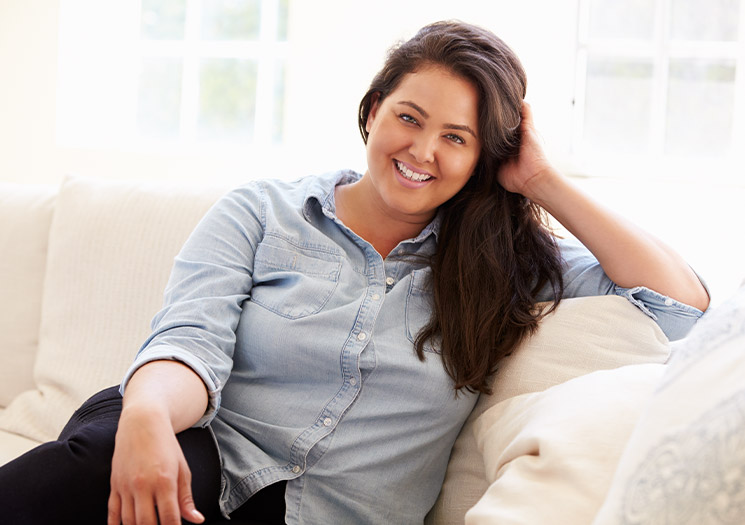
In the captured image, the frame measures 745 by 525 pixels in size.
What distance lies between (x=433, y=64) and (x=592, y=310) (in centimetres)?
51

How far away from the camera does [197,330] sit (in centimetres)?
113

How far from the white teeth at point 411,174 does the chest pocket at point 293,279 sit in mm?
191

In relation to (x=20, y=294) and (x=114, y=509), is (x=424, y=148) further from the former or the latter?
(x=20, y=294)

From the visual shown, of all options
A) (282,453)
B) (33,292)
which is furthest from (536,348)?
(33,292)

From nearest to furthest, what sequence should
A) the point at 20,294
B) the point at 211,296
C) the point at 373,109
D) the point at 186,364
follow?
the point at 186,364
the point at 211,296
the point at 373,109
the point at 20,294

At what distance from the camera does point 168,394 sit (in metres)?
1.01

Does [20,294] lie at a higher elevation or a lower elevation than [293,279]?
lower

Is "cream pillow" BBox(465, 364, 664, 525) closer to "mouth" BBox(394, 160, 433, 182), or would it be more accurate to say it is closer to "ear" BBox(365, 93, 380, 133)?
"mouth" BBox(394, 160, 433, 182)

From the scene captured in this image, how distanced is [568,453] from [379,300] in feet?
1.62

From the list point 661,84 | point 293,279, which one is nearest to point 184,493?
point 293,279

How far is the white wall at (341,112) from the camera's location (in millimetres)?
2336

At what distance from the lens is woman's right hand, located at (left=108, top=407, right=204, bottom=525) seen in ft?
3.03

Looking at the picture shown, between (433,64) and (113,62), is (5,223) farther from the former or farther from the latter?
(113,62)

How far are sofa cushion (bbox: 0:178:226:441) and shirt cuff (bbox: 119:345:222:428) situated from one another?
1.82ft
